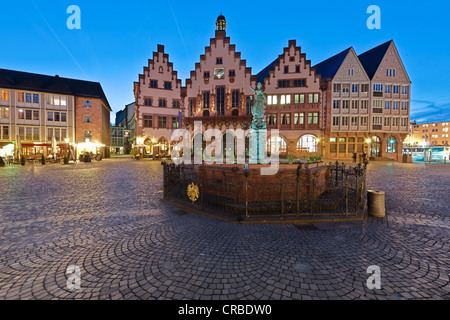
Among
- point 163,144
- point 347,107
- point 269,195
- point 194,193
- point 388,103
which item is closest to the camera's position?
point 194,193

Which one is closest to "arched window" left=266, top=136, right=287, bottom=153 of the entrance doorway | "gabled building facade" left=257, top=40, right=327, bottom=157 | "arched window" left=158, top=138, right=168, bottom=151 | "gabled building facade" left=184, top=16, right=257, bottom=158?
"gabled building facade" left=257, top=40, right=327, bottom=157

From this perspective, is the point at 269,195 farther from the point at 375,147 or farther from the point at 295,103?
the point at 375,147

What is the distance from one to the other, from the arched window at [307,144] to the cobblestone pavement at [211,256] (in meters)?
28.2

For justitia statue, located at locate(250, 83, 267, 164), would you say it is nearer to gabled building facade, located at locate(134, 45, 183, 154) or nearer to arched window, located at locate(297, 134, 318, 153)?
arched window, located at locate(297, 134, 318, 153)

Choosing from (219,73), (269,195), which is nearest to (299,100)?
(219,73)

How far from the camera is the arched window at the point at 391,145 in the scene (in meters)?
36.0

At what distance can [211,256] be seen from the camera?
13.3 ft

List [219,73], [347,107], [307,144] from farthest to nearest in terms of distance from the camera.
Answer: [347,107]
[307,144]
[219,73]

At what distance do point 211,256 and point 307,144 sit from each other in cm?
3353

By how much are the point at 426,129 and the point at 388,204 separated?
6335 inches

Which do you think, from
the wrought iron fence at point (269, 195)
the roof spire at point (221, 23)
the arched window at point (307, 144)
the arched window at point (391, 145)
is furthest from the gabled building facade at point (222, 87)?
the wrought iron fence at point (269, 195)

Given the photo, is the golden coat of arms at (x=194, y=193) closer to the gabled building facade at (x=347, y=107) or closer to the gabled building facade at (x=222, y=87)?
the gabled building facade at (x=222, y=87)

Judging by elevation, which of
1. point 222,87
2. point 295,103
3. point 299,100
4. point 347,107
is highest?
point 222,87
